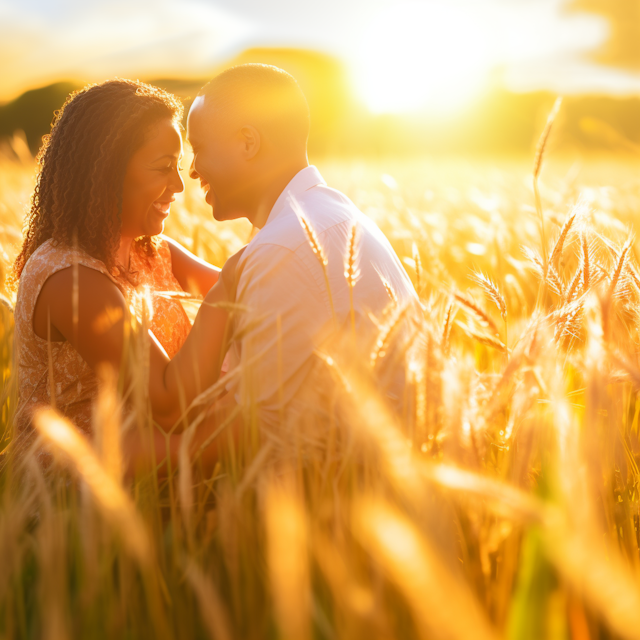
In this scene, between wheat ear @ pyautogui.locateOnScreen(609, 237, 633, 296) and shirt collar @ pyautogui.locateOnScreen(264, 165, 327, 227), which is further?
shirt collar @ pyautogui.locateOnScreen(264, 165, 327, 227)

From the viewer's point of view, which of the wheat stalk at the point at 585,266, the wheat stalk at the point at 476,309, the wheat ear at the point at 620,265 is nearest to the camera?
the wheat stalk at the point at 476,309

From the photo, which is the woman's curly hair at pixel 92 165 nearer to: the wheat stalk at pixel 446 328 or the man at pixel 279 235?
the man at pixel 279 235

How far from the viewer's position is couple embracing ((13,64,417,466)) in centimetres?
165

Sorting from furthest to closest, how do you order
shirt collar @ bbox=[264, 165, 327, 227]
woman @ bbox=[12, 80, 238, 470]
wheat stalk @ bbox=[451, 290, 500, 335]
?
shirt collar @ bbox=[264, 165, 327, 227] < woman @ bbox=[12, 80, 238, 470] < wheat stalk @ bbox=[451, 290, 500, 335]

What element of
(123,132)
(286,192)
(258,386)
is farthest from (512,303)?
(123,132)

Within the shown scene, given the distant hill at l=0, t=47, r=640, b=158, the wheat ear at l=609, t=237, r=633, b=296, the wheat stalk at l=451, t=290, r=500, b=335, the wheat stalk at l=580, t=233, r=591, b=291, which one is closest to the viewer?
the wheat stalk at l=451, t=290, r=500, b=335

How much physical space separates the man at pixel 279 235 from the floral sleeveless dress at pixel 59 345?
365mm

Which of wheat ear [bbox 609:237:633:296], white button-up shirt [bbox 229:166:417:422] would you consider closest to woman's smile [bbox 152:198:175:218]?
white button-up shirt [bbox 229:166:417:422]

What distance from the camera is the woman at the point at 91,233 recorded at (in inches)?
70.7

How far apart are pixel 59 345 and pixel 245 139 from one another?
3.10 ft

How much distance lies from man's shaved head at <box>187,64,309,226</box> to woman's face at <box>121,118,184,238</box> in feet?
0.27

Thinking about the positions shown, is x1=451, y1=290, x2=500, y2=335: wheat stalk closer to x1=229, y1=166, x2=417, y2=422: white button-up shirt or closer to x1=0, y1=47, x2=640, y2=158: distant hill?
x1=229, y1=166, x2=417, y2=422: white button-up shirt

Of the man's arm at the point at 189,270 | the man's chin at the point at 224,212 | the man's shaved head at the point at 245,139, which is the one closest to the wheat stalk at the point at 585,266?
the man's shaved head at the point at 245,139

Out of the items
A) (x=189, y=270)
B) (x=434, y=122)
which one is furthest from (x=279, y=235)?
(x=434, y=122)
